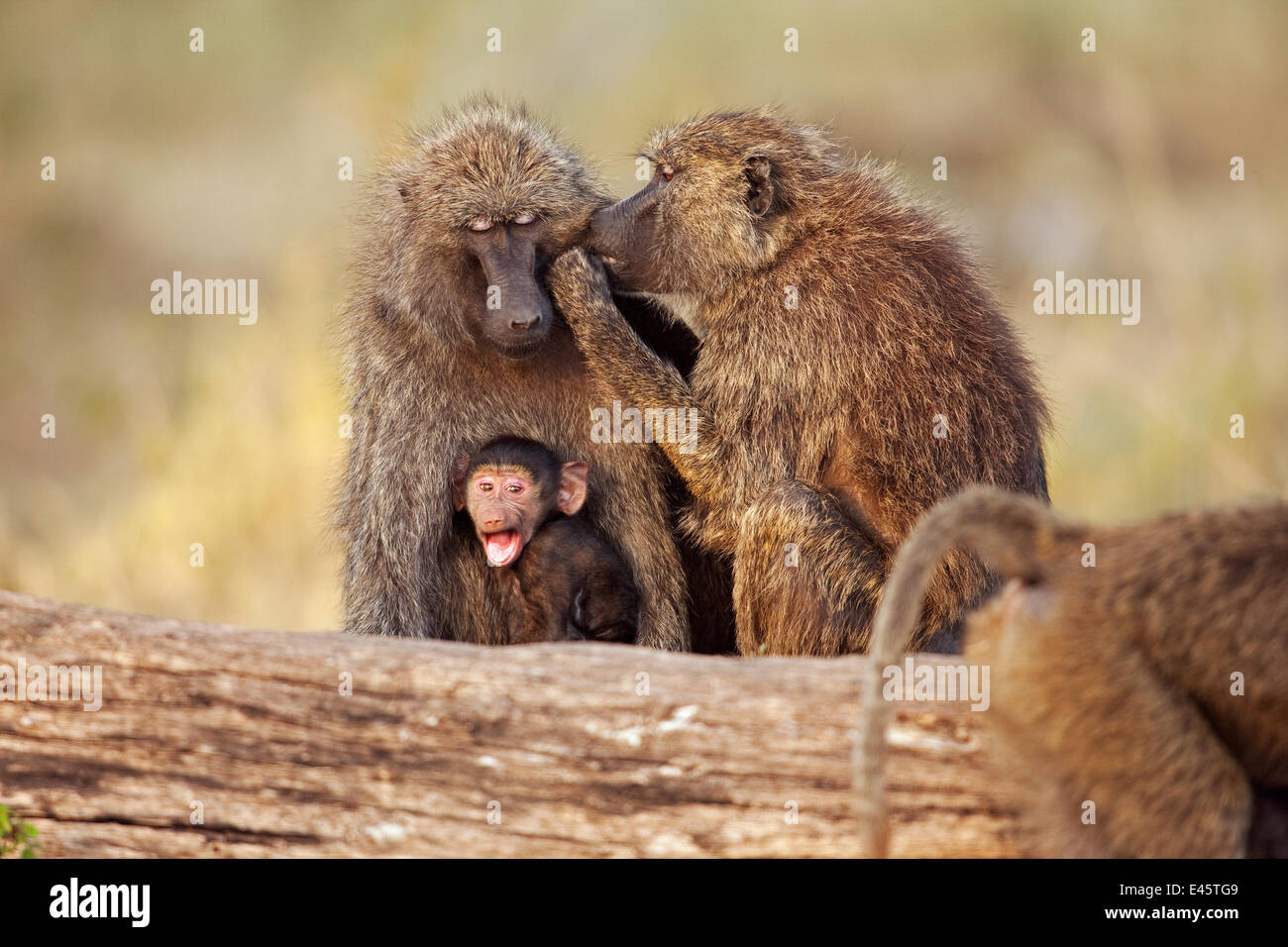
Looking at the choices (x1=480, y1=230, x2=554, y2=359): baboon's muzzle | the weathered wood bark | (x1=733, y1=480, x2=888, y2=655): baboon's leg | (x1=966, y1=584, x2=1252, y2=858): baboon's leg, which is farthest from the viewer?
(x1=480, y1=230, x2=554, y2=359): baboon's muzzle

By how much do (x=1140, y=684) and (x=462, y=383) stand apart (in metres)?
2.43

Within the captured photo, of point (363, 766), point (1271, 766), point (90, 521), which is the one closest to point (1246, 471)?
point (1271, 766)

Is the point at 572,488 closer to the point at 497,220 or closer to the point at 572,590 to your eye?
the point at 572,590

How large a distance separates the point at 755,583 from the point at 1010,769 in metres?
1.37

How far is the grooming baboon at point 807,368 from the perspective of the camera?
401 centimetres

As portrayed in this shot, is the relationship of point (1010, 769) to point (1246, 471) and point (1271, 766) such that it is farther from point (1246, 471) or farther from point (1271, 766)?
point (1246, 471)

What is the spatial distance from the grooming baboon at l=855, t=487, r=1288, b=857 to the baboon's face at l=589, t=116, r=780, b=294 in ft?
5.80

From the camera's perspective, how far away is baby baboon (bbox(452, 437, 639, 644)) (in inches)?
169

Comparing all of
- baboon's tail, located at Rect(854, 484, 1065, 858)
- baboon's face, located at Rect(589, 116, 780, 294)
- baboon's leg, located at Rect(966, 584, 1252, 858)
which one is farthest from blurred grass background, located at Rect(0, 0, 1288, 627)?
baboon's leg, located at Rect(966, 584, 1252, 858)

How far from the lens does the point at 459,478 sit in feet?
14.6

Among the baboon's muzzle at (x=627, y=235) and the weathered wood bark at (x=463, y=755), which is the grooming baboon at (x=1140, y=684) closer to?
the weathered wood bark at (x=463, y=755)

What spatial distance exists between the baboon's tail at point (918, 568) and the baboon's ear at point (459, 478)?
1935 millimetres

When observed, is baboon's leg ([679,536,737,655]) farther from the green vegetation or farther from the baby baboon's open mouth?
the green vegetation

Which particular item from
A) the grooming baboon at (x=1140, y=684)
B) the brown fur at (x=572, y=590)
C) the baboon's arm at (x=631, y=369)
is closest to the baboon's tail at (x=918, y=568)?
the grooming baboon at (x=1140, y=684)
